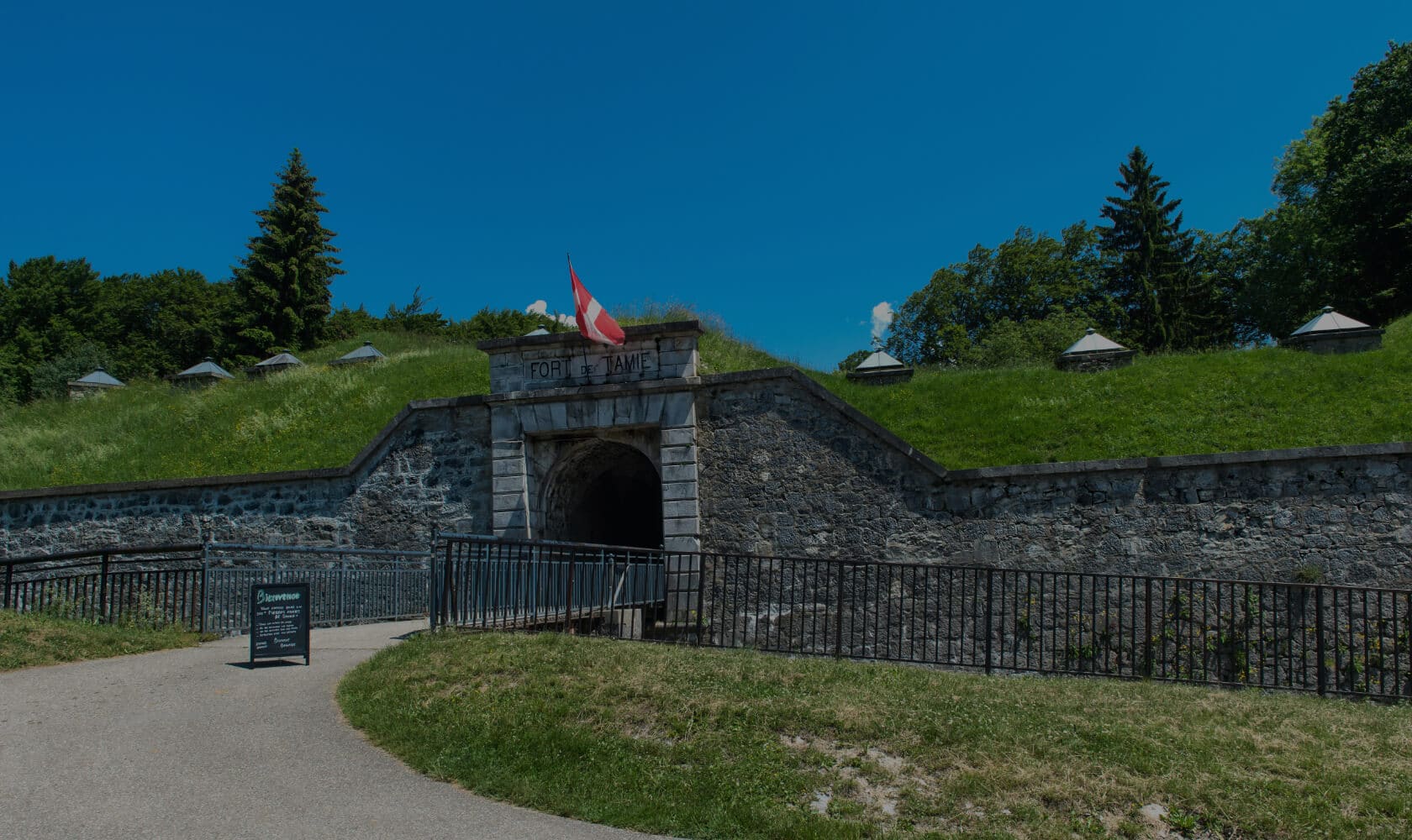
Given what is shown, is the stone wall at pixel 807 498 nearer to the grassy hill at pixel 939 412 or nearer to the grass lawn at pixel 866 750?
the grassy hill at pixel 939 412

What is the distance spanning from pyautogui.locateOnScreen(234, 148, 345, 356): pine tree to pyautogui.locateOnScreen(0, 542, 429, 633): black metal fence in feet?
68.2

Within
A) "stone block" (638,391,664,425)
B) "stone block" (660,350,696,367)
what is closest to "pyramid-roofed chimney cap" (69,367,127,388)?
"stone block" (638,391,664,425)

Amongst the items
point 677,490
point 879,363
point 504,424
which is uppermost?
point 879,363

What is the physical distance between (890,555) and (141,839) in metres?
10.1

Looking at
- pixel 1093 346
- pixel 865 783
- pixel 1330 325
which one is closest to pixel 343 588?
pixel 865 783

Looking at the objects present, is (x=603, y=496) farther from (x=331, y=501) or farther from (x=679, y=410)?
(x=331, y=501)

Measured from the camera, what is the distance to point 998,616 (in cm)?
1209

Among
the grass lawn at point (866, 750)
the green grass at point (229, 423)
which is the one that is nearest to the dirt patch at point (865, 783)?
the grass lawn at point (866, 750)

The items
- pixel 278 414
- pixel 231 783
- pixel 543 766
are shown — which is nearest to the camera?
pixel 231 783

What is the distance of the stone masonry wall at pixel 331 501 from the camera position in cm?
1501

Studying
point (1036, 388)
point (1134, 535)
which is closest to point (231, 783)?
point (1134, 535)

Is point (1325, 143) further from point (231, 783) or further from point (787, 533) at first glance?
point (231, 783)

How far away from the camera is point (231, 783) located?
5293 mm

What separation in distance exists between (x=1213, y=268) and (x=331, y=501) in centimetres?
3788
